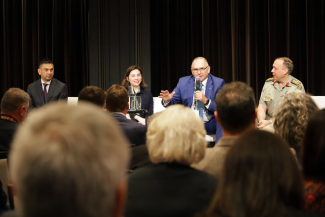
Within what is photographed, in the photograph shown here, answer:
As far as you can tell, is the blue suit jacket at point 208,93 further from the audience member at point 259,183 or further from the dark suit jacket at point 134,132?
the audience member at point 259,183

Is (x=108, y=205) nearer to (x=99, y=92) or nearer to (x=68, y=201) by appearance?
(x=68, y=201)

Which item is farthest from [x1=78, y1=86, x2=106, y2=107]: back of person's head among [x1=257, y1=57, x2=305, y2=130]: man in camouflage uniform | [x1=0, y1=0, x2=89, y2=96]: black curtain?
A: [x1=0, y1=0, x2=89, y2=96]: black curtain

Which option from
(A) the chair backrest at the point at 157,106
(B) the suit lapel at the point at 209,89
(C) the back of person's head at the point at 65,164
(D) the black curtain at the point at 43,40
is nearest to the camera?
(C) the back of person's head at the point at 65,164

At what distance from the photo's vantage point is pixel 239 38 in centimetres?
559

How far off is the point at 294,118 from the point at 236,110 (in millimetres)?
407

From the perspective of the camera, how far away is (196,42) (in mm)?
6051

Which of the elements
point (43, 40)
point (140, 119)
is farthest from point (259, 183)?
point (43, 40)

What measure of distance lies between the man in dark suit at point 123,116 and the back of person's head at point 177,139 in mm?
1112

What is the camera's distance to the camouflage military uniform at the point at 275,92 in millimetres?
4126

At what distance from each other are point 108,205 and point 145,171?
0.71 metres

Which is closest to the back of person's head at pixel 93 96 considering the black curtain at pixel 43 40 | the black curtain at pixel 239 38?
the black curtain at pixel 239 38

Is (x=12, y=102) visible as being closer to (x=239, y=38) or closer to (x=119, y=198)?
(x=119, y=198)

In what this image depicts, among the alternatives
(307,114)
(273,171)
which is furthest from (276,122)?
(273,171)

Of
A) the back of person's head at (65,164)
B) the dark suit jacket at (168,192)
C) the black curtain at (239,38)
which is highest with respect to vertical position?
the black curtain at (239,38)
